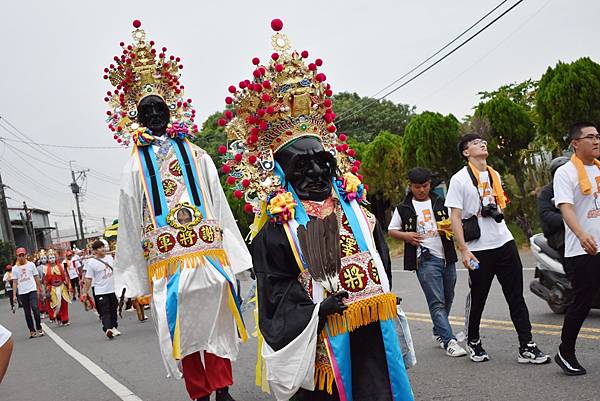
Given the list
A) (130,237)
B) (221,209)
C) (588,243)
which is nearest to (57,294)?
(130,237)

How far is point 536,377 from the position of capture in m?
5.45

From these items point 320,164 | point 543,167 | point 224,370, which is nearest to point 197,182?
point 224,370

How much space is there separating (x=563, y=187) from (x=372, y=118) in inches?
1633

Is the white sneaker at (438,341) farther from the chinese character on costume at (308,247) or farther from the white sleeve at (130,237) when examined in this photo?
the chinese character on costume at (308,247)

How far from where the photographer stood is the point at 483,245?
238 inches

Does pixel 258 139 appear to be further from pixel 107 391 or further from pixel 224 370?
pixel 107 391

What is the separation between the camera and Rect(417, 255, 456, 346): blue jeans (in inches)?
263

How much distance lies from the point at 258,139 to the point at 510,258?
112 inches

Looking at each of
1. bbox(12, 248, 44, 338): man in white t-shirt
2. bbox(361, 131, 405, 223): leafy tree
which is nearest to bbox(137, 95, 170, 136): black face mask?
bbox(12, 248, 44, 338): man in white t-shirt

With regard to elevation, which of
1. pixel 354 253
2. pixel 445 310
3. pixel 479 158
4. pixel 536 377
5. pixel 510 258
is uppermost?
pixel 479 158

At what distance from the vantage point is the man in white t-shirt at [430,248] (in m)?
6.71

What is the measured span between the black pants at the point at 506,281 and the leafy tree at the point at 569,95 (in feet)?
31.0

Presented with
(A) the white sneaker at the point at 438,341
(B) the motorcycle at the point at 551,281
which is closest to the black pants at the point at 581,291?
(A) the white sneaker at the point at 438,341

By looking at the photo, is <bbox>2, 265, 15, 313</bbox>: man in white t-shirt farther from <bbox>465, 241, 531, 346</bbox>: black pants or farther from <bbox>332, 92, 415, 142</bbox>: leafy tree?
<bbox>332, 92, 415, 142</bbox>: leafy tree
